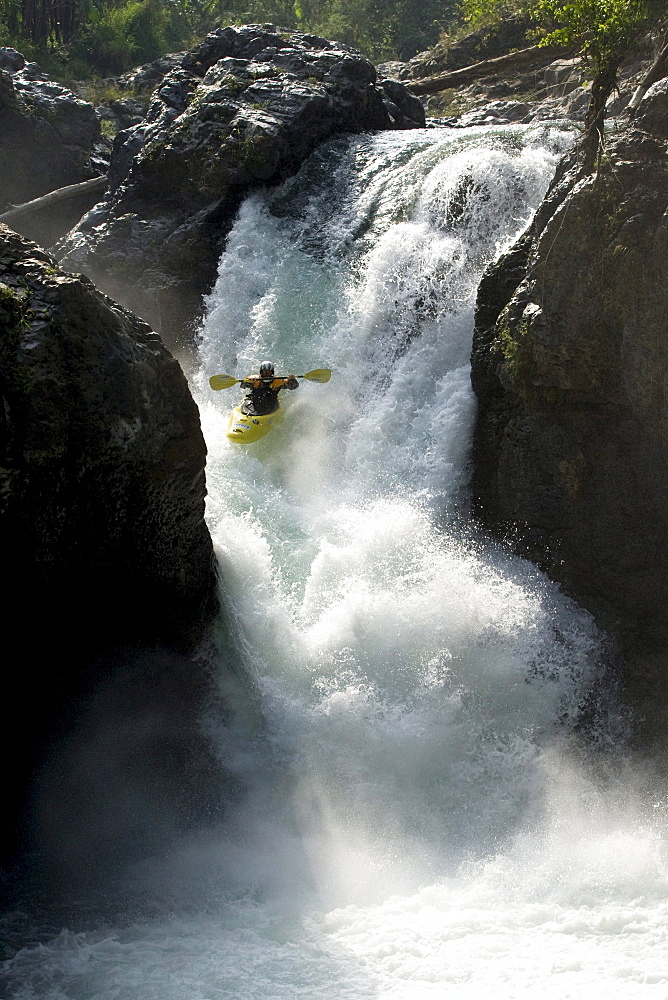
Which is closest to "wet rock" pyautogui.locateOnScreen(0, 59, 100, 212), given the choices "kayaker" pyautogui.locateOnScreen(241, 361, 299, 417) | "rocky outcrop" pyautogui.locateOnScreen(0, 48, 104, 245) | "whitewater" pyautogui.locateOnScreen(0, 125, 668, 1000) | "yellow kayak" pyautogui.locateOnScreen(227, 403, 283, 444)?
"rocky outcrop" pyautogui.locateOnScreen(0, 48, 104, 245)

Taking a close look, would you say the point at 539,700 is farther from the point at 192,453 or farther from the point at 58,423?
the point at 58,423

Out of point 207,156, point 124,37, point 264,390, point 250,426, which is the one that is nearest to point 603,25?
point 264,390

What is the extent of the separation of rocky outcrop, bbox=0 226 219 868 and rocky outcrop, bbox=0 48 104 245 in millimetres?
11762

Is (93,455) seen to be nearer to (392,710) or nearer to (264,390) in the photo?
(392,710)

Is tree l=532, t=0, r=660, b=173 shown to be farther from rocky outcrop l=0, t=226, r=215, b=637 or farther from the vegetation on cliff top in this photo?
the vegetation on cliff top

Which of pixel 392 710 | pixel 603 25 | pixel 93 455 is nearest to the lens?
pixel 93 455

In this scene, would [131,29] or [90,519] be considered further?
[131,29]

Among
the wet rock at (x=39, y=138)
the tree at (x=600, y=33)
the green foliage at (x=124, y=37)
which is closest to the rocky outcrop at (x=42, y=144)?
the wet rock at (x=39, y=138)

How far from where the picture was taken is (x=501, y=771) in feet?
25.0

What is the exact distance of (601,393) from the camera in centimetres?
874

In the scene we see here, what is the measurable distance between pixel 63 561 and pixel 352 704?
3.01m

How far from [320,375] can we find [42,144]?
469 inches

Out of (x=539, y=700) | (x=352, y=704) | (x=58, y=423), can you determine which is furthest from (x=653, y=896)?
(x=58, y=423)

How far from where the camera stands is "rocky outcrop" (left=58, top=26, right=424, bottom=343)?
45.6 ft
